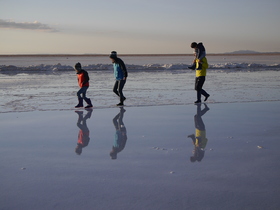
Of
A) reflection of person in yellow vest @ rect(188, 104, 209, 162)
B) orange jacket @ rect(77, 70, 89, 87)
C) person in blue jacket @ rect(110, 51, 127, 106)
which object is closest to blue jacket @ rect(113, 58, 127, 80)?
person in blue jacket @ rect(110, 51, 127, 106)

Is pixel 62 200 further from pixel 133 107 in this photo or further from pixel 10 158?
pixel 133 107

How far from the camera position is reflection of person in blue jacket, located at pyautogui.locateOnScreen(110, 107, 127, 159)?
4.79 metres

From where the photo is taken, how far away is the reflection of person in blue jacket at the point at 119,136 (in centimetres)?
Result: 479

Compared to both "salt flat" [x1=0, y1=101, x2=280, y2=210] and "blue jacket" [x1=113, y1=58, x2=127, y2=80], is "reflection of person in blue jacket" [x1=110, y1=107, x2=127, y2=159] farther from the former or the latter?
"blue jacket" [x1=113, y1=58, x2=127, y2=80]

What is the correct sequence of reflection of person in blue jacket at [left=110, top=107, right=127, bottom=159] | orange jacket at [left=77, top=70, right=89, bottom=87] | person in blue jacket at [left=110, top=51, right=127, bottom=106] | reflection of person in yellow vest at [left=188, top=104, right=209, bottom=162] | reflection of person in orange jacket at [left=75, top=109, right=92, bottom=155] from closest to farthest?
reflection of person in yellow vest at [left=188, top=104, right=209, bottom=162], reflection of person in blue jacket at [left=110, top=107, right=127, bottom=159], reflection of person in orange jacket at [left=75, top=109, right=92, bottom=155], orange jacket at [left=77, top=70, right=89, bottom=87], person in blue jacket at [left=110, top=51, right=127, bottom=106]

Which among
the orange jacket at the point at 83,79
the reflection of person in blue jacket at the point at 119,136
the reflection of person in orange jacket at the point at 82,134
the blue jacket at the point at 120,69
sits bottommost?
the reflection of person in orange jacket at the point at 82,134

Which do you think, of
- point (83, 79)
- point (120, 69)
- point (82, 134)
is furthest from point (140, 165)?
point (120, 69)

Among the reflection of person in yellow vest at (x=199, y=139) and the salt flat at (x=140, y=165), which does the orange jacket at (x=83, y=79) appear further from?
the reflection of person in yellow vest at (x=199, y=139)

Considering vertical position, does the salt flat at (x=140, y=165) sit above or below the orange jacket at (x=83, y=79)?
below

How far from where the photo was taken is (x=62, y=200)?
3121 mm

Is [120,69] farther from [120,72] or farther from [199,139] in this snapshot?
[199,139]

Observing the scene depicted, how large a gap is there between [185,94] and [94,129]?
618 centimetres

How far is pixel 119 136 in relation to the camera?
5.72m

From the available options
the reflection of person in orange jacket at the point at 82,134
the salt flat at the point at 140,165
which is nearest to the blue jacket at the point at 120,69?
the reflection of person in orange jacket at the point at 82,134
